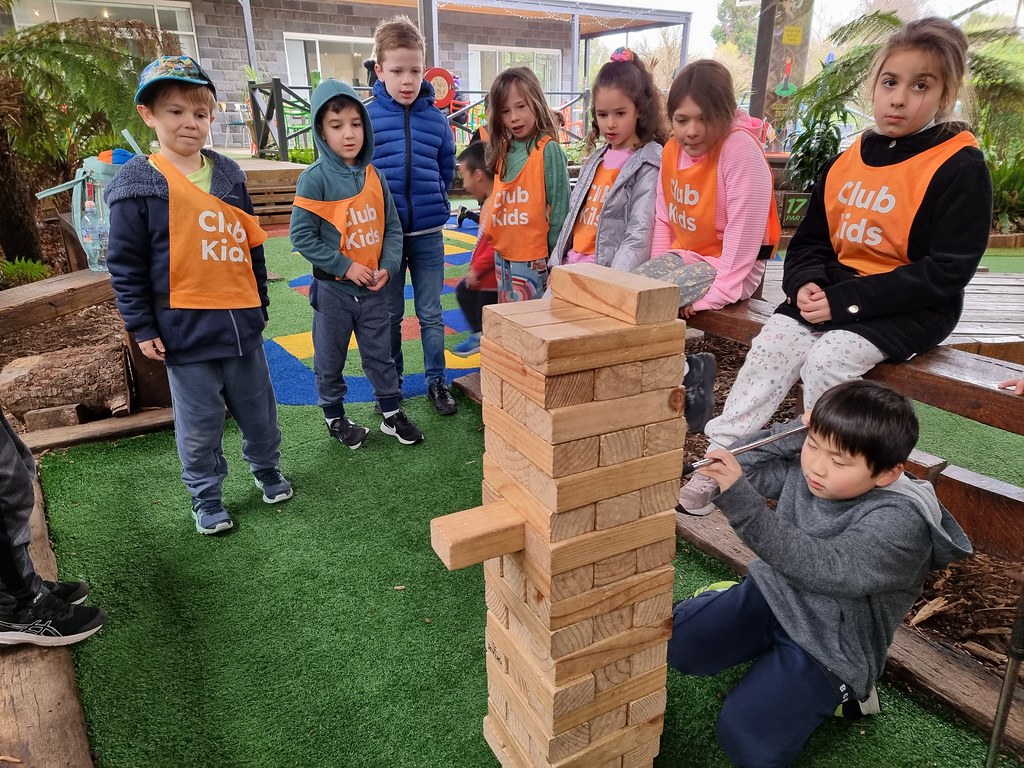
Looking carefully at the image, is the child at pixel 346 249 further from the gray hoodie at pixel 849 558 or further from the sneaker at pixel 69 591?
the gray hoodie at pixel 849 558

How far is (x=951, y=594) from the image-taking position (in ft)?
6.96

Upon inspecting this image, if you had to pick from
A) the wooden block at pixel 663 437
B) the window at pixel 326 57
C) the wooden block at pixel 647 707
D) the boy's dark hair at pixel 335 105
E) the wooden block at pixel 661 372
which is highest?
Result: the window at pixel 326 57

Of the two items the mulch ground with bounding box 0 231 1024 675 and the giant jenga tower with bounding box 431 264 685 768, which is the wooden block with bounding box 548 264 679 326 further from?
the mulch ground with bounding box 0 231 1024 675

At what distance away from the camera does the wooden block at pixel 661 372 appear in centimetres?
118

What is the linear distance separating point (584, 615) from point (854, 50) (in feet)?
26.3

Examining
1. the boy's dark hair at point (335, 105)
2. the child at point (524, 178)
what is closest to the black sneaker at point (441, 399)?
the child at point (524, 178)

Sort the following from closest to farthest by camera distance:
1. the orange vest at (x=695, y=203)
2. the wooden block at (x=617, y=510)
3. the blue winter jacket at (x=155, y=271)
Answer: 1. the wooden block at (x=617, y=510)
2. the blue winter jacket at (x=155, y=271)
3. the orange vest at (x=695, y=203)

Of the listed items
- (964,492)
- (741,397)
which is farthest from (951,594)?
(741,397)

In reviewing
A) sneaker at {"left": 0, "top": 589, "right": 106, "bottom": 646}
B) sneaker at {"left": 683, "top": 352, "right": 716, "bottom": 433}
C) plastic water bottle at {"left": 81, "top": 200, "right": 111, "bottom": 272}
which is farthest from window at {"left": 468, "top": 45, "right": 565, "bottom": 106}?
sneaker at {"left": 0, "top": 589, "right": 106, "bottom": 646}

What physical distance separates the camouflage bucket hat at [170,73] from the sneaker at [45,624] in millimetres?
1548

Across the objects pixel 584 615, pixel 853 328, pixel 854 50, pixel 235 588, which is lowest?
pixel 235 588

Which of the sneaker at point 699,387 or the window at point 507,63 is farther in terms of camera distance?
the window at point 507,63

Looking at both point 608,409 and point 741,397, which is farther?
point 741,397

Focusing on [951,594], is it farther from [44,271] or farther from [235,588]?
[44,271]
